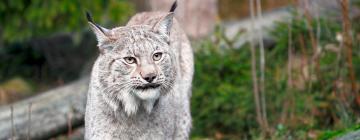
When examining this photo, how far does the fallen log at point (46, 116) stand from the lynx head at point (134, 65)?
216 cm

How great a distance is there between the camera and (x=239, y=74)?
11.2m

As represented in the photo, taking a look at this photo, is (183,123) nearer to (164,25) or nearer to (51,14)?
(164,25)

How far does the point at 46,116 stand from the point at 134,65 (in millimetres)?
3098

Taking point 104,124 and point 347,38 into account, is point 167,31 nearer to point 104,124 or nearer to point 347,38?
point 104,124

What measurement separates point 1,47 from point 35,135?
5.34 metres

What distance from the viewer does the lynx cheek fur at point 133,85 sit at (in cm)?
646

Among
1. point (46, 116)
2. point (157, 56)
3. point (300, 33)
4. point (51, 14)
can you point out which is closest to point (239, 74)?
point (300, 33)

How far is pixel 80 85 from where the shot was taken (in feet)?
34.6

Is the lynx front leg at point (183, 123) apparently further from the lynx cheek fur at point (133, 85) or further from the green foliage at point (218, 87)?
the green foliage at point (218, 87)

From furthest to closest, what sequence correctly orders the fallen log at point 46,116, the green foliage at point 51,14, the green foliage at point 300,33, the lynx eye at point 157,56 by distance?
the green foliage at point 51,14, the green foliage at point 300,33, the fallen log at point 46,116, the lynx eye at point 157,56

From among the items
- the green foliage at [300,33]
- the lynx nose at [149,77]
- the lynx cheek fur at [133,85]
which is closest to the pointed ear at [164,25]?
the lynx cheek fur at [133,85]

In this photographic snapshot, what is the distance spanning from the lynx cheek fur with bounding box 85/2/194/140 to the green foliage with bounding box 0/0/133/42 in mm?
4572

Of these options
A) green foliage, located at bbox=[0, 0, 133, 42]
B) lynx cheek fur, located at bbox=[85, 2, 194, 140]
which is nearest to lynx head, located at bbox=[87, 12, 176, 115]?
lynx cheek fur, located at bbox=[85, 2, 194, 140]

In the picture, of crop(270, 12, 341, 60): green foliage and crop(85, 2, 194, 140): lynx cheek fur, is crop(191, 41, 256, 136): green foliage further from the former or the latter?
crop(85, 2, 194, 140): lynx cheek fur
